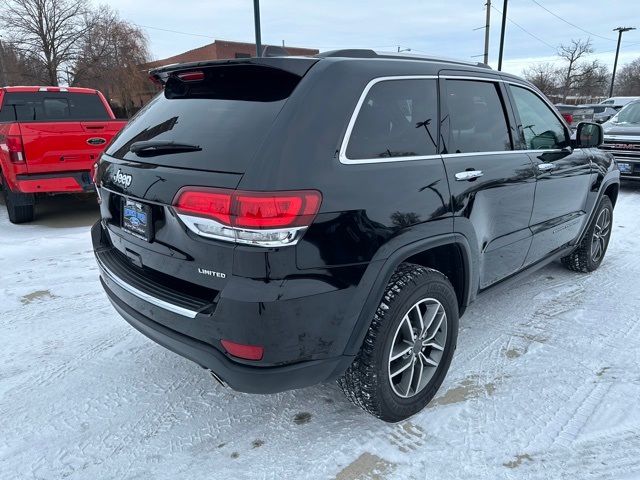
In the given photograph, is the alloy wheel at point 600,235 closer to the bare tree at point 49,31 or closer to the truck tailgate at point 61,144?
the truck tailgate at point 61,144

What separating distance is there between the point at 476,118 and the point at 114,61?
34597mm

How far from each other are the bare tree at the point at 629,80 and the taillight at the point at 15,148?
224 feet

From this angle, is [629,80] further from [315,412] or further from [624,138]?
[315,412]

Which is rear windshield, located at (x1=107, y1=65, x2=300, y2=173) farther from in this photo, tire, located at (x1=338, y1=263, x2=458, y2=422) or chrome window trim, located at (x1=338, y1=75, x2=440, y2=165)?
tire, located at (x1=338, y1=263, x2=458, y2=422)

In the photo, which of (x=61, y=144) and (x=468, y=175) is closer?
(x=468, y=175)

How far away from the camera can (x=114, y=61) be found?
3234 cm

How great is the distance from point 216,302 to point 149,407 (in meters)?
1.07

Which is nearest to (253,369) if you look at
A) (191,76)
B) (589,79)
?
(191,76)

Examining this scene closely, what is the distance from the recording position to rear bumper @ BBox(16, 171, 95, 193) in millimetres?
6035

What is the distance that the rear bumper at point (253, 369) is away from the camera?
2.04 m

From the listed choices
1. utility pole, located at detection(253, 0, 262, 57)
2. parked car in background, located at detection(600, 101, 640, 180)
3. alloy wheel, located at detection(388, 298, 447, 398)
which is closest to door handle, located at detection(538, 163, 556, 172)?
alloy wheel, located at detection(388, 298, 447, 398)

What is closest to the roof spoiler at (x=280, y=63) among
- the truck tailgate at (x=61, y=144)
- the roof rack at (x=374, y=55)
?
the roof rack at (x=374, y=55)

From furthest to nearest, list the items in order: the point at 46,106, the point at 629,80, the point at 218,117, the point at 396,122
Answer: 1. the point at 629,80
2. the point at 46,106
3. the point at 396,122
4. the point at 218,117

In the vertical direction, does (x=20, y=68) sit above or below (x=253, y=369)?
above
